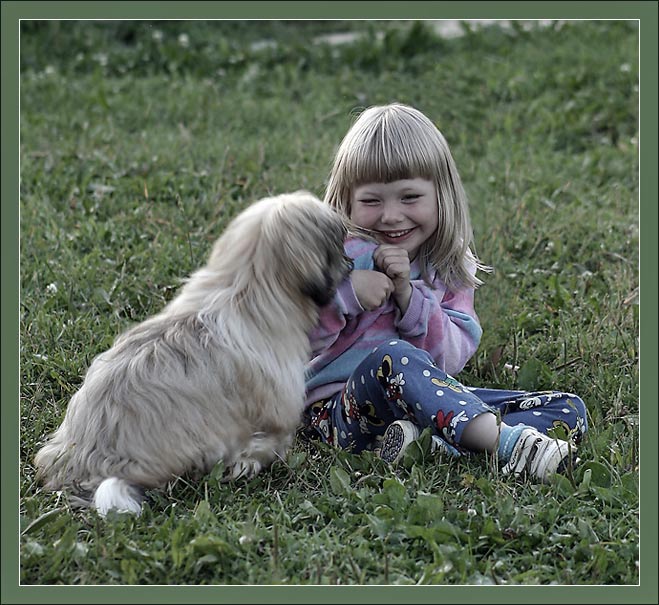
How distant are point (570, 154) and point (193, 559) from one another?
5330mm

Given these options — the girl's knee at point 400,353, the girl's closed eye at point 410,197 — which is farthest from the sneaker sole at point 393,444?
the girl's closed eye at point 410,197

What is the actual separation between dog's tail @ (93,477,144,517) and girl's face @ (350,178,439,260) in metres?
1.50

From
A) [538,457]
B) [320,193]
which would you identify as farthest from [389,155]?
[320,193]

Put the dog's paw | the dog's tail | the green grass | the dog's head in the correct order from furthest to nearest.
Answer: the dog's paw < the dog's head < the dog's tail < the green grass

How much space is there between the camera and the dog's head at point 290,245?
3.61m

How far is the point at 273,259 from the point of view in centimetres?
362

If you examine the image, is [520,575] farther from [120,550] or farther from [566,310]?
[566,310]

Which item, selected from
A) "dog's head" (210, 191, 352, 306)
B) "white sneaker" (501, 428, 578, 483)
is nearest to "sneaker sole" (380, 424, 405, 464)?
"white sneaker" (501, 428, 578, 483)

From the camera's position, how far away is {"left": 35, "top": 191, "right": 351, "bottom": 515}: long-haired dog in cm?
349

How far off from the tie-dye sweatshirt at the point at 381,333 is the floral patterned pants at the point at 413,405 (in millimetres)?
127

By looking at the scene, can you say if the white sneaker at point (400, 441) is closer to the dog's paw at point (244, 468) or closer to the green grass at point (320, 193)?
the green grass at point (320, 193)

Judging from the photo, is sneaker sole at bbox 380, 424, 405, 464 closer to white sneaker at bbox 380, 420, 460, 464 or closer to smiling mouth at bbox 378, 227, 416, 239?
white sneaker at bbox 380, 420, 460, 464

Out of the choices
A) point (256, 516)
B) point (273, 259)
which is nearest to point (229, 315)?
point (273, 259)

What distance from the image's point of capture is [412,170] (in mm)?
4234
